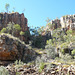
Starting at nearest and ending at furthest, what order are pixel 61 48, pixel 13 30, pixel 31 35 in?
pixel 61 48 < pixel 13 30 < pixel 31 35

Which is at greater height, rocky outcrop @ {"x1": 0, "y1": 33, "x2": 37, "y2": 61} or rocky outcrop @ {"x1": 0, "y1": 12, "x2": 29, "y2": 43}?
rocky outcrop @ {"x1": 0, "y1": 12, "x2": 29, "y2": 43}

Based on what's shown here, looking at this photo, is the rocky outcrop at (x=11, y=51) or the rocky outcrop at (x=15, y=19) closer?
the rocky outcrop at (x=11, y=51)

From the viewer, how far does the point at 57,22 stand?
6041 centimetres

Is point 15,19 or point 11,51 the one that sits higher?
point 15,19

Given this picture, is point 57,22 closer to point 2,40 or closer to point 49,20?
point 49,20

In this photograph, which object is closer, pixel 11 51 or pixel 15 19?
pixel 11 51

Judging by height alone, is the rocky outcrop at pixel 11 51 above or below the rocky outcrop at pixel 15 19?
below

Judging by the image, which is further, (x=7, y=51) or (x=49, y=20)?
(x=49, y=20)

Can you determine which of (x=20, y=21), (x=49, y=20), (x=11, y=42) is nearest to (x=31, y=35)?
(x=20, y=21)

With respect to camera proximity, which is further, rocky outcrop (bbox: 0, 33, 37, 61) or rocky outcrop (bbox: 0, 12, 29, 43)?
rocky outcrop (bbox: 0, 12, 29, 43)

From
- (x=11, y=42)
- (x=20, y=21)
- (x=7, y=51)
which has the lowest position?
(x=7, y=51)

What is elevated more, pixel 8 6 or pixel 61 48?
pixel 8 6

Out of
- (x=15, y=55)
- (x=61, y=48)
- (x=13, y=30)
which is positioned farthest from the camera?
(x=13, y=30)

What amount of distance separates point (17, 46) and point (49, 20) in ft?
138
